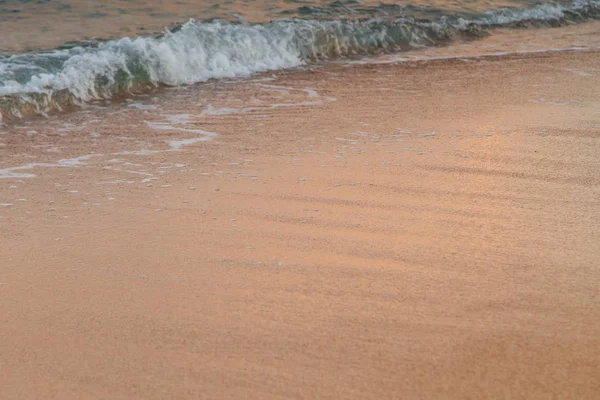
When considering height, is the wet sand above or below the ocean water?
below

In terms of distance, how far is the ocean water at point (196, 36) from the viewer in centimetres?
708

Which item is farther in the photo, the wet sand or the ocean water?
the ocean water

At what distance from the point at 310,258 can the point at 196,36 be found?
5925mm

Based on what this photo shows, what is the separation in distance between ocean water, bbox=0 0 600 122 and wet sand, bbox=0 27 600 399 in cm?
157

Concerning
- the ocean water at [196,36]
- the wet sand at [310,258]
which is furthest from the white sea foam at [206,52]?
the wet sand at [310,258]

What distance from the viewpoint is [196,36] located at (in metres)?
8.59

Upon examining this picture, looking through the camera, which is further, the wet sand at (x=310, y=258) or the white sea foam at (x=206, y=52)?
the white sea foam at (x=206, y=52)

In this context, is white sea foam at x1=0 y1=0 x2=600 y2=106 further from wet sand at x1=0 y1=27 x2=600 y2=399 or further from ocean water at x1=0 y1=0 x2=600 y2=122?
wet sand at x1=0 y1=27 x2=600 y2=399

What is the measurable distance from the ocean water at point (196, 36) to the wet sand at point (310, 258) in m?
1.57

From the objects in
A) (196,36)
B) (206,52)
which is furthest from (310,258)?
(196,36)

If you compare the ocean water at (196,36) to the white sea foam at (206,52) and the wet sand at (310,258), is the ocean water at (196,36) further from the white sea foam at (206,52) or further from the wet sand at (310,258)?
the wet sand at (310,258)

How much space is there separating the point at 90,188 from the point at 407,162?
66.2 inches

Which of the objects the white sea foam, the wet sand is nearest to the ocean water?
the white sea foam

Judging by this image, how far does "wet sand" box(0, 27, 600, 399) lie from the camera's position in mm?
2320
